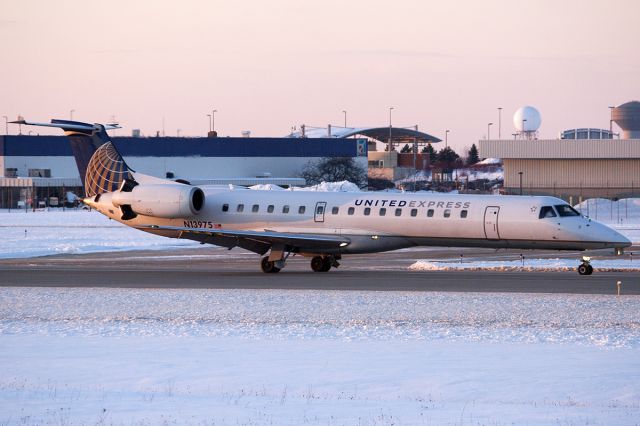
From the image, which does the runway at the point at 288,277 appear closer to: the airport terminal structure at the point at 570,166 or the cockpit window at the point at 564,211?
the cockpit window at the point at 564,211

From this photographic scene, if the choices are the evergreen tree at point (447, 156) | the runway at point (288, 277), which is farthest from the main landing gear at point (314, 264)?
the evergreen tree at point (447, 156)

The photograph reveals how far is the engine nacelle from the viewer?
3139 cm

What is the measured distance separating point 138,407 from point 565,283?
16.0m

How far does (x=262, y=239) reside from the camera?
29.5m

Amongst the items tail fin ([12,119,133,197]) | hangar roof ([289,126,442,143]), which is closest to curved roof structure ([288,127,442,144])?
hangar roof ([289,126,442,143])

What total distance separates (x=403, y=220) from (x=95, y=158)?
11.5 metres

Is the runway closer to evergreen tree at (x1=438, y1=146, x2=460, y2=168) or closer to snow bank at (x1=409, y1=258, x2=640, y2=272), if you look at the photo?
snow bank at (x1=409, y1=258, x2=640, y2=272)

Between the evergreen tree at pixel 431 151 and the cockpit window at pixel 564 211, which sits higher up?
the evergreen tree at pixel 431 151

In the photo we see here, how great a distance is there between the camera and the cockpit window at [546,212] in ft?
92.2

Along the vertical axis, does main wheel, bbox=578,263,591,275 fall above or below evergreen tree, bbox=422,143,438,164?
below

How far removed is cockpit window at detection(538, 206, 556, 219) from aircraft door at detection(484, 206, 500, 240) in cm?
120

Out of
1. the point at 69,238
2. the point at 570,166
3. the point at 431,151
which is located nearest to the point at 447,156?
the point at 431,151

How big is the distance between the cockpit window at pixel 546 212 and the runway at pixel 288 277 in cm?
167

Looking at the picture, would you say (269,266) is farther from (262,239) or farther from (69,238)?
(69,238)
